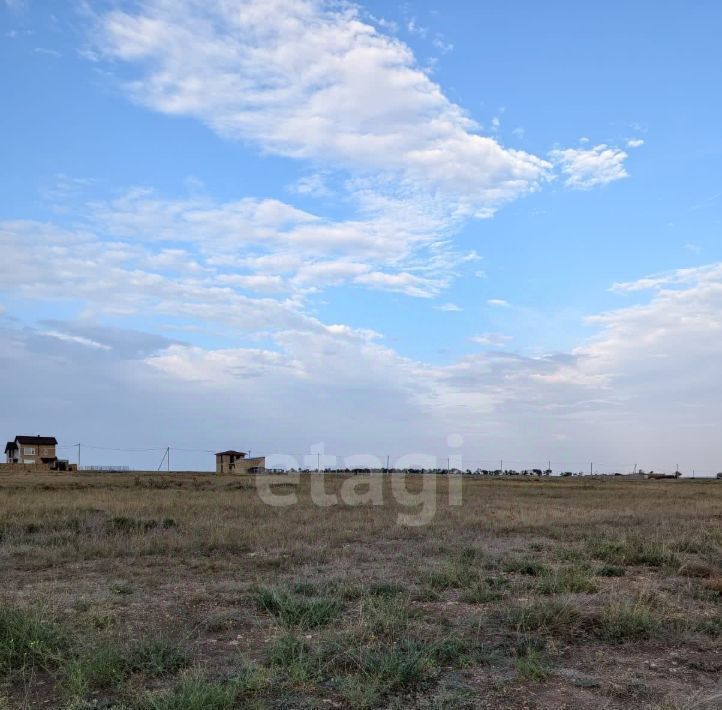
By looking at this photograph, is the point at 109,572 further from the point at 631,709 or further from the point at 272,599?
the point at 631,709

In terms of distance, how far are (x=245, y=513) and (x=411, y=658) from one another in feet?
45.4

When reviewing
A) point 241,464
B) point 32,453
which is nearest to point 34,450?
point 32,453

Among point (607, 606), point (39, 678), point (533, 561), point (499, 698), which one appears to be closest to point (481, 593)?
point (607, 606)

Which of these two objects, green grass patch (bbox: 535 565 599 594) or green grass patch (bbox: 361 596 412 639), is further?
green grass patch (bbox: 535 565 599 594)

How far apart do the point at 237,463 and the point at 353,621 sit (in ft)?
213

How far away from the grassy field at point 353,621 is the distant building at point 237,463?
171 feet

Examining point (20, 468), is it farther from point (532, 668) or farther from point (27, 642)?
point (532, 668)

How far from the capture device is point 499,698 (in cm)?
493

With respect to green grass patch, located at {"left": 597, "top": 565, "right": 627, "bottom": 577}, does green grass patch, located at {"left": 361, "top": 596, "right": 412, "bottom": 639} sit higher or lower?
higher

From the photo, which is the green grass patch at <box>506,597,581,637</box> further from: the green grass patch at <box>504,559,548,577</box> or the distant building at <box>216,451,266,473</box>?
the distant building at <box>216,451,266,473</box>

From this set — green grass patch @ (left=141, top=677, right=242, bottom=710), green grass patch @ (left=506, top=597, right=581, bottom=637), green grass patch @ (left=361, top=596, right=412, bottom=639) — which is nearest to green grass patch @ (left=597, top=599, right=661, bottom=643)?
green grass patch @ (left=506, top=597, right=581, bottom=637)

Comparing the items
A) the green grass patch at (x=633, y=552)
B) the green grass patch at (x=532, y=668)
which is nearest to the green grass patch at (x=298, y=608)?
the green grass patch at (x=532, y=668)

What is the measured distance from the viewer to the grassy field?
5000 mm

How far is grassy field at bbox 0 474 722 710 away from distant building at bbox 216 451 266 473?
5206cm
